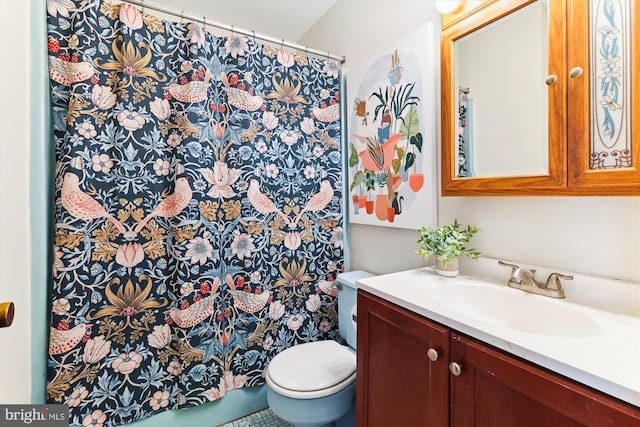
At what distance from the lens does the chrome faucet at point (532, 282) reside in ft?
3.07

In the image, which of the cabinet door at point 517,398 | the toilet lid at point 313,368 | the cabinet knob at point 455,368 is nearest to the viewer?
the cabinet door at point 517,398

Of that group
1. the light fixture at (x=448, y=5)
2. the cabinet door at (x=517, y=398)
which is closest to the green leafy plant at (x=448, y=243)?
the cabinet door at (x=517, y=398)

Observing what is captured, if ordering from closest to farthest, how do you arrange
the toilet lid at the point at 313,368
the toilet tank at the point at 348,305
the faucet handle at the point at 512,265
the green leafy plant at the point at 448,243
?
the faucet handle at the point at 512,265 → the green leafy plant at the point at 448,243 → the toilet lid at the point at 313,368 → the toilet tank at the point at 348,305

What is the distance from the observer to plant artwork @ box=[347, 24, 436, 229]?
4.57 ft

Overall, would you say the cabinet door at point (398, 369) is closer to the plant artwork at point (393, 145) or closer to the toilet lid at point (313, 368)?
the toilet lid at point (313, 368)

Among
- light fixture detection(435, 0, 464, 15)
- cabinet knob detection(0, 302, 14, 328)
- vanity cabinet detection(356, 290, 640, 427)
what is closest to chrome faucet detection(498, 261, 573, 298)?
vanity cabinet detection(356, 290, 640, 427)

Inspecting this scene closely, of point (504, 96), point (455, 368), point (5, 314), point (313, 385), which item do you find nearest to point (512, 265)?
point (455, 368)

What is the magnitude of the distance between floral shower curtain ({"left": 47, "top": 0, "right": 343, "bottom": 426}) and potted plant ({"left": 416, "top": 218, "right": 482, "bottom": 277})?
794 millimetres

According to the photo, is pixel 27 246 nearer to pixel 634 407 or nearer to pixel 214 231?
pixel 214 231

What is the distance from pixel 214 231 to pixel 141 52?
92 centimetres

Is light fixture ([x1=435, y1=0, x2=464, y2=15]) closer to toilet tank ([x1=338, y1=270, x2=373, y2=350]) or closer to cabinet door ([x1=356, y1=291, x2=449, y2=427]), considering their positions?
cabinet door ([x1=356, y1=291, x2=449, y2=427])

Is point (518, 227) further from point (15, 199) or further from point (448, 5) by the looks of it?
point (15, 199)

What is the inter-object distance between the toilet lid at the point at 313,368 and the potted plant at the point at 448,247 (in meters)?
0.64

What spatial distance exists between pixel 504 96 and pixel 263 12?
70.7 inches
